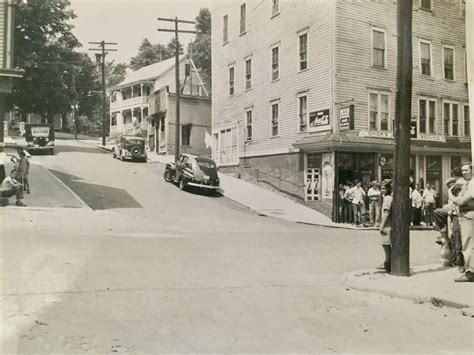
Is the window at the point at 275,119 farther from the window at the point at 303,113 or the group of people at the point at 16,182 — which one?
the group of people at the point at 16,182

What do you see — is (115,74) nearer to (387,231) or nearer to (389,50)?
(389,50)

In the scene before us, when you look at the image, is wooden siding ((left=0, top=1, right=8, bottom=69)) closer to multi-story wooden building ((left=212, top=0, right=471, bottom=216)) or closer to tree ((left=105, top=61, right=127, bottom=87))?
multi-story wooden building ((left=212, top=0, right=471, bottom=216))

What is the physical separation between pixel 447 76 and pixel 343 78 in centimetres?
628

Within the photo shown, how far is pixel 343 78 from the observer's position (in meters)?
20.9

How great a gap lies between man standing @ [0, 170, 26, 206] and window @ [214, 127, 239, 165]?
14.5 meters

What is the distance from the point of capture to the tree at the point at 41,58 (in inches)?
478

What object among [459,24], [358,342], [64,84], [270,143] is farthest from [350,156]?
[358,342]

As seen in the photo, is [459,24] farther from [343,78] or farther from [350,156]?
[350,156]

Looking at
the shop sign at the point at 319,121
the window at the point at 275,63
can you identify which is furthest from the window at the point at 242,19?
the shop sign at the point at 319,121

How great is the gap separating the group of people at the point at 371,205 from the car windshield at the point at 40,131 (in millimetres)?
16039

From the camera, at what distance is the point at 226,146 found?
29.2 m

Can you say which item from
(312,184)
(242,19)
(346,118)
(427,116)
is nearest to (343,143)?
(346,118)

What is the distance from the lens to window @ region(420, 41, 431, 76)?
22.9 m

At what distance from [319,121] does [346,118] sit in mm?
1680
